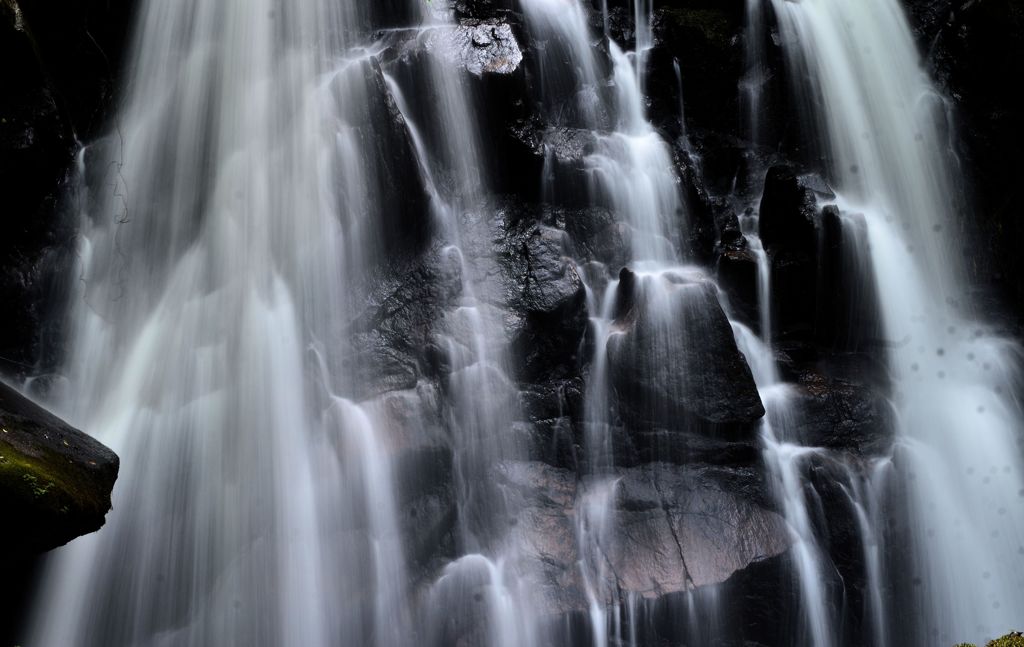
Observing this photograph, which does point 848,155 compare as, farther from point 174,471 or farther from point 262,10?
point 174,471

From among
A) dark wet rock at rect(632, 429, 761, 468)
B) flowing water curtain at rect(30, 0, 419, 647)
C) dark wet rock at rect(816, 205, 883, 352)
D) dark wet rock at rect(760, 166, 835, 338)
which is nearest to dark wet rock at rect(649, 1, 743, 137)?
dark wet rock at rect(760, 166, 835, 338)

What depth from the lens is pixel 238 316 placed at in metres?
9.11

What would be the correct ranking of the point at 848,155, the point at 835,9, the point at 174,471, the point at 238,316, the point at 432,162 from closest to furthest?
the point at 174,471, the point at 238,316, the point at 432,162, the point at 848,155, the point at 835,9

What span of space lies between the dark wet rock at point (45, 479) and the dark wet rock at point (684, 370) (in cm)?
582

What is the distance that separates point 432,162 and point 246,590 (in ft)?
20.4

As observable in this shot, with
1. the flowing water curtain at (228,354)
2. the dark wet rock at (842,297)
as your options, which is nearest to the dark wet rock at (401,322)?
the flowing water curtain at (228,354)

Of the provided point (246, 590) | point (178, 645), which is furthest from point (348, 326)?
point (178, 645)

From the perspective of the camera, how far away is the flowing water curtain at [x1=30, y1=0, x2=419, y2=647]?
747 cm

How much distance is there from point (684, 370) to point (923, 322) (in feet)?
14.7

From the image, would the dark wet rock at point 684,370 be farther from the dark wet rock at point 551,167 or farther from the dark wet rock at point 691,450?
the dark wet rock at point 551,167

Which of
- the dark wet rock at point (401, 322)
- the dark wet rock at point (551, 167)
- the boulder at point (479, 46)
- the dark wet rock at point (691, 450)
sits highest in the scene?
the boulder at point (479, 46)

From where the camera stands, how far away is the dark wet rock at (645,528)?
787cm

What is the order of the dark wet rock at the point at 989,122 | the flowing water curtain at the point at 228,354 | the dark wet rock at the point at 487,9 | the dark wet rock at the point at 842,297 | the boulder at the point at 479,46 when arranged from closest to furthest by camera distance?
the flowing water curtain at the point at 228,354 → the dark wet rock at the point at 842,297 → the boulder at the point at 479,46 → the dark wet rock at the point at 989,122 → the dark wet rock at the point at 487,9

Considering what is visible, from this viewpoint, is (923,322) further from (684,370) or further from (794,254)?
(684,370)
